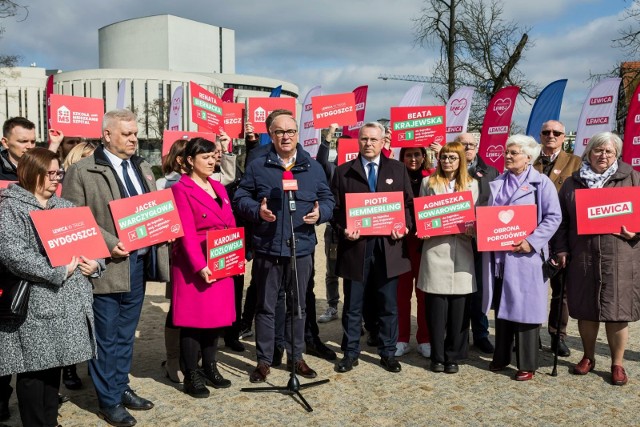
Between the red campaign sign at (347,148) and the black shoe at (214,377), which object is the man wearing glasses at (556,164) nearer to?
the red campaign sign at (347,148)

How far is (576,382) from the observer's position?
5328 millimetres

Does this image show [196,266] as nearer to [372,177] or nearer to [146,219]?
[146,219]

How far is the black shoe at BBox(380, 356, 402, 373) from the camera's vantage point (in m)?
5.66

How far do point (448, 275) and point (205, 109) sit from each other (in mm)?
4782

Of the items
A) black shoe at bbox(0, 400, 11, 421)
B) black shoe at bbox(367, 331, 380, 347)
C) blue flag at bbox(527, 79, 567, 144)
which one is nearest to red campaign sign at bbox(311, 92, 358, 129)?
black shoe at bbox(367, 331, 380, 347)

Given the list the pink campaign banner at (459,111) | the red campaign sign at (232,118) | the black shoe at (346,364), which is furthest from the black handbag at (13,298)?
the pink campaign banner at (459,111)

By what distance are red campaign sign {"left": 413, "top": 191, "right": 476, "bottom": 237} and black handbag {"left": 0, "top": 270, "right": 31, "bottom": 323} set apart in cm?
329

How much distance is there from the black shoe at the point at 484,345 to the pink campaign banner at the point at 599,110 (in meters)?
6.07

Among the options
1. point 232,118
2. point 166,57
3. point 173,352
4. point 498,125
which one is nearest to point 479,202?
point 173,352

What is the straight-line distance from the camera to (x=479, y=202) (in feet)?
18.5

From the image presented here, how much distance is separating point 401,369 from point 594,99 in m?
8.00

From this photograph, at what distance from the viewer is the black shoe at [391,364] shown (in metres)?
5.66

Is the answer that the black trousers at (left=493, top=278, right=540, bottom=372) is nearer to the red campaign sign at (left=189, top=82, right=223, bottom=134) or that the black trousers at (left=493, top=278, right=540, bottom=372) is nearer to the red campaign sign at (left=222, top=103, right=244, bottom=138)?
the red campaign sign at (left=189, top=82, right=223, bottom=134)

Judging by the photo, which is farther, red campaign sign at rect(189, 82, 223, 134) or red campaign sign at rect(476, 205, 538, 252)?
red campaign sign at rect(189, 82, 223, 134)
